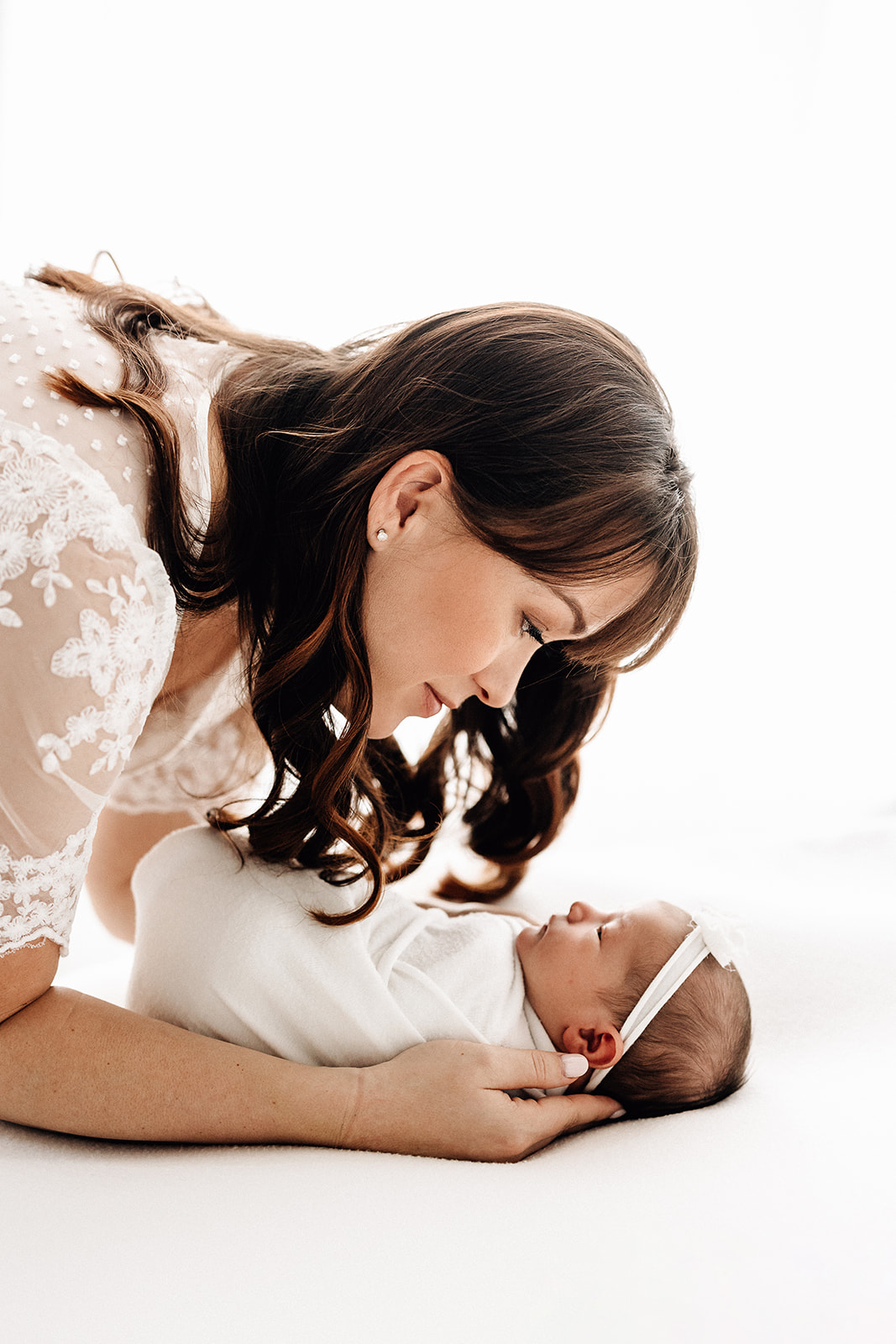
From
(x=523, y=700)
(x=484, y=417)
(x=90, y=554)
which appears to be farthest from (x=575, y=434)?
(x=523, y=700)

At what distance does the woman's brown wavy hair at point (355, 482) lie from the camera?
1.09m

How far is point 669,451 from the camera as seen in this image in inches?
45.6

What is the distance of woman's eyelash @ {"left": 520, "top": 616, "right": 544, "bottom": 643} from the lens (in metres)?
1.16

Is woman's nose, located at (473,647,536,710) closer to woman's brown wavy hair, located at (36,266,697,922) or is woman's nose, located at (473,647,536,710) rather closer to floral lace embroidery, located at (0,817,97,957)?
woman's brown wavy hair, located at (36,266,697,922)

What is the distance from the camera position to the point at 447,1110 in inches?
42.9

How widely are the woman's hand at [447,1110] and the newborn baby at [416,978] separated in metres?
0.07

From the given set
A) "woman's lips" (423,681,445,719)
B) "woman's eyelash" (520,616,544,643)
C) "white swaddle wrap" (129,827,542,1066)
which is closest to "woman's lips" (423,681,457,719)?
"woman's lips" (423,681,445,719)

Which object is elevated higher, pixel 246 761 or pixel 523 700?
pixel 523 700

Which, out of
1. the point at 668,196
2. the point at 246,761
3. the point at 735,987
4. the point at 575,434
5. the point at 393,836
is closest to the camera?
the point at 575,434

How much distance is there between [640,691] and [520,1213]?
1.74m

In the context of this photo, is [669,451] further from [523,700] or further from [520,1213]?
[520,1213]

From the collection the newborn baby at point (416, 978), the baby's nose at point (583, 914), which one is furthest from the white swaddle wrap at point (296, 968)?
the baby's nose at point (583, 914)

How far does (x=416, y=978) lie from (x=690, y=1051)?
33cm

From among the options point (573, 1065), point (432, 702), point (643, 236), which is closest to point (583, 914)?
point (573, 1065)
